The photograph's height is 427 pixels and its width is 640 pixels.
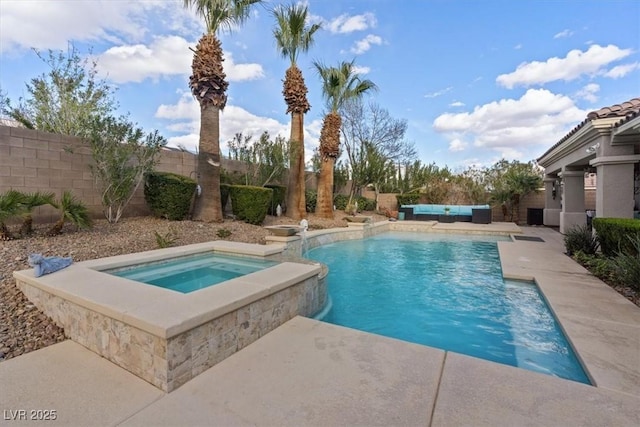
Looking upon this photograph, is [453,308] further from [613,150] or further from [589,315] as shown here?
[613,150]

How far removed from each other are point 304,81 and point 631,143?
36.5 feet

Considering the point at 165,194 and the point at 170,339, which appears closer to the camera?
the point at 170,339

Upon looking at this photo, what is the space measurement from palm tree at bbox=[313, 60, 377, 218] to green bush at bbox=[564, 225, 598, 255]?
32.1ft

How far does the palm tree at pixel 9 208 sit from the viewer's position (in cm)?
550

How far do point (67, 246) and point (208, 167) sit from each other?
480cm

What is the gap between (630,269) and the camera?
4691 millimetres

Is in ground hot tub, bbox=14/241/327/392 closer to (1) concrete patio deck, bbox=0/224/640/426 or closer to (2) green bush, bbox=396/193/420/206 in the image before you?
(1) concrete patio deck, bbox=0/224/640/426

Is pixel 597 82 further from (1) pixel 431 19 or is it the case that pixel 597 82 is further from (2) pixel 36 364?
(2) pixel 36 364

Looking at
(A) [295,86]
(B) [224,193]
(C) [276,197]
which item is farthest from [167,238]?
(A) [295,86]

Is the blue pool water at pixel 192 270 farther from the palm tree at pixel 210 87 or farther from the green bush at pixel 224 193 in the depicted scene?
the green bush at pixel 224 193

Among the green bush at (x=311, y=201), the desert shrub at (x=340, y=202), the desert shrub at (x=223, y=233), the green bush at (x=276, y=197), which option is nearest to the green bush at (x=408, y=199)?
the desert shrub at (x=340, y=202)

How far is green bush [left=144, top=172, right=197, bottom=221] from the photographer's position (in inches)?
357

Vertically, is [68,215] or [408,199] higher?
[408,199]

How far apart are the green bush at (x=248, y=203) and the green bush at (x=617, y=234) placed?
9291 mm
